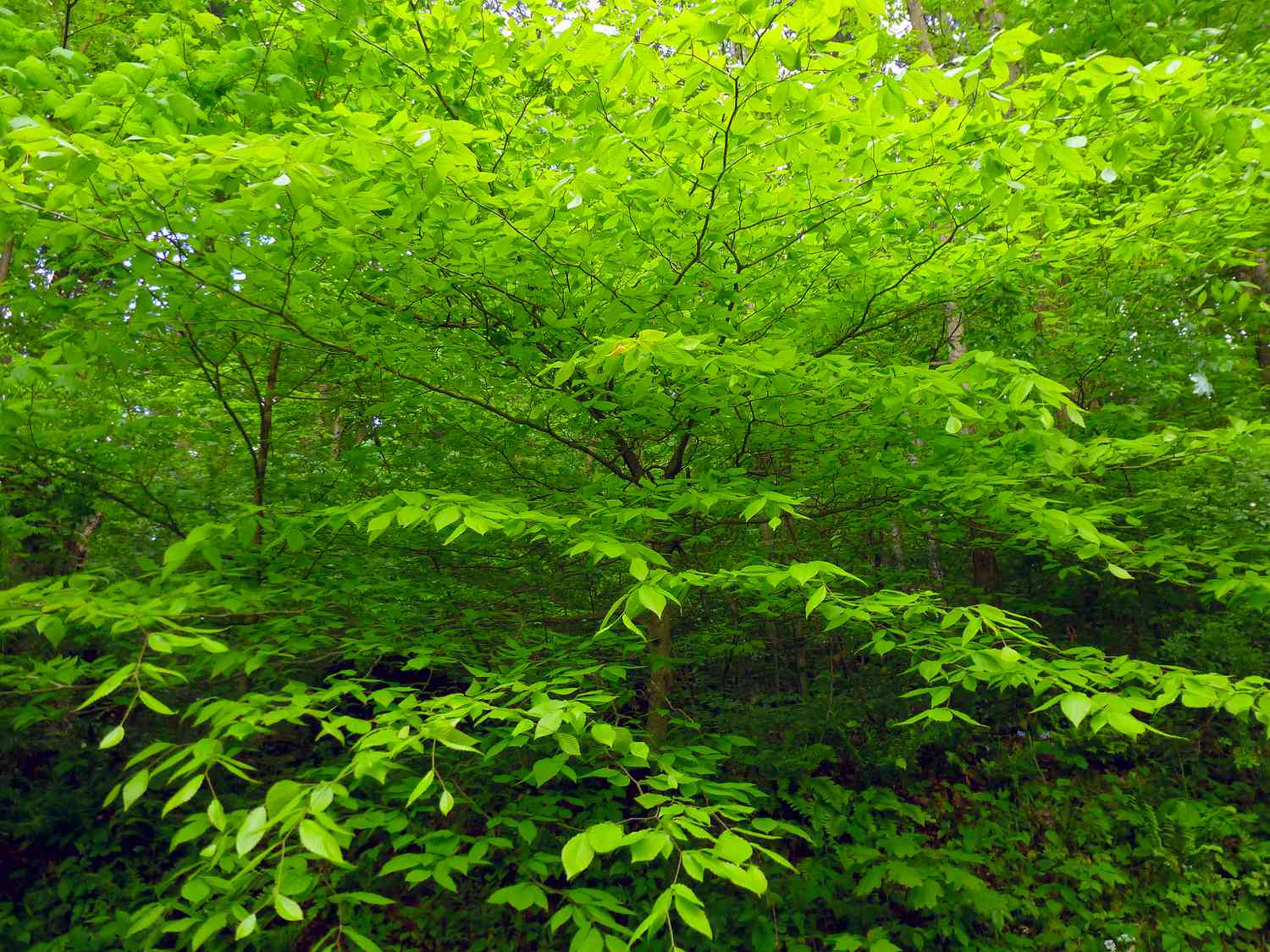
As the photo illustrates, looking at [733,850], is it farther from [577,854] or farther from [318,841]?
[318,841]

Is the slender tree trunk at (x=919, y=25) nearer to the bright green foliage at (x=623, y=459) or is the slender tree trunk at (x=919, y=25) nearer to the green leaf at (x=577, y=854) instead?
the bright green foliage at (x=623, y=459)

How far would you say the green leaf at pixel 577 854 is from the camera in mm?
1772

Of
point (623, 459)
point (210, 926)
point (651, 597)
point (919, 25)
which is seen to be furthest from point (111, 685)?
point (919, 25)

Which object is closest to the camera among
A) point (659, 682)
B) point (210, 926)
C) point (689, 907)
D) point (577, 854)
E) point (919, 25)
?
point (689, 907)

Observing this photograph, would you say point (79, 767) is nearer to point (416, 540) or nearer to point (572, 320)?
point (416, 540)

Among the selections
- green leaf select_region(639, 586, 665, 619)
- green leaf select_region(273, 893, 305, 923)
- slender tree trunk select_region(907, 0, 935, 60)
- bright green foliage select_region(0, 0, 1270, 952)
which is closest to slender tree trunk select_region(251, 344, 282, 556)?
bright green foliage select_region(0, 0, 1270, 952)

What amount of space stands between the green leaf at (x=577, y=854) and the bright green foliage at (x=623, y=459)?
57mm

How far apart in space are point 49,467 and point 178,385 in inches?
54.8

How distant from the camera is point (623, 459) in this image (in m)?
4.34

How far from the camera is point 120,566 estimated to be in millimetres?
5539

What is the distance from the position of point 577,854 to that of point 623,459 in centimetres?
275

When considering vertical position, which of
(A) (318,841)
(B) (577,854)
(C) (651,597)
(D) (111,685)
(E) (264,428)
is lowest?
(B) (577,854)

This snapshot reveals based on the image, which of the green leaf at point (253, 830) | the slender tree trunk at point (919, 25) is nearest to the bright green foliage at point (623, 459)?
the green leaf at point (253, 830)

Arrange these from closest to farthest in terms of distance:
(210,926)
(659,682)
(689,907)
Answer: (689,907) → (210,926) → (659,682)
